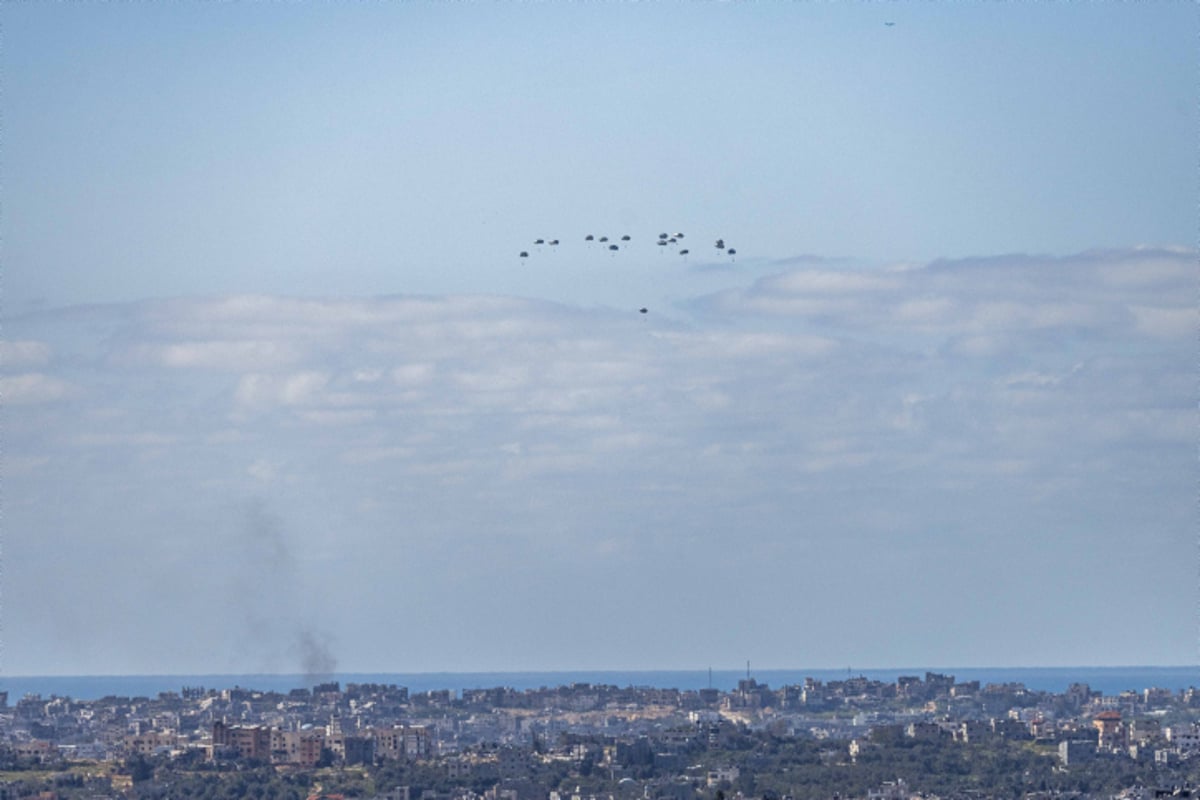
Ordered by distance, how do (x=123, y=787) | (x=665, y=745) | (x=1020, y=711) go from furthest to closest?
(x=1020, y=711), (x=665, y=745), (x=123, y=787)

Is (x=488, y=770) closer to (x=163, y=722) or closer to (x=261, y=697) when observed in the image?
(x=163, y=722)

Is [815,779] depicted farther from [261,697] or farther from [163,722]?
[261,697]

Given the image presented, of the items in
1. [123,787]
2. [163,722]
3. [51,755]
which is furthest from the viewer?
[163,722]

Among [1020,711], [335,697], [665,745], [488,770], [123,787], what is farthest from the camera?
[335,697]

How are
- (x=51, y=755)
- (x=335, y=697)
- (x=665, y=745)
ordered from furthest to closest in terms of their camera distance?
(x=335, y=697) < (x=665, y=745) < (x=51, y=755)

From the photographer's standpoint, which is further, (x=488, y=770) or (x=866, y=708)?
(x=866, y=708)

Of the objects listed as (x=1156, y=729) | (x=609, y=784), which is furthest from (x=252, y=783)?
(x=1156, y=729)

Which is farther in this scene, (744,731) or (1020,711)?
(1020,711)

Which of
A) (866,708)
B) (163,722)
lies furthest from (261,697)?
(866,708)
